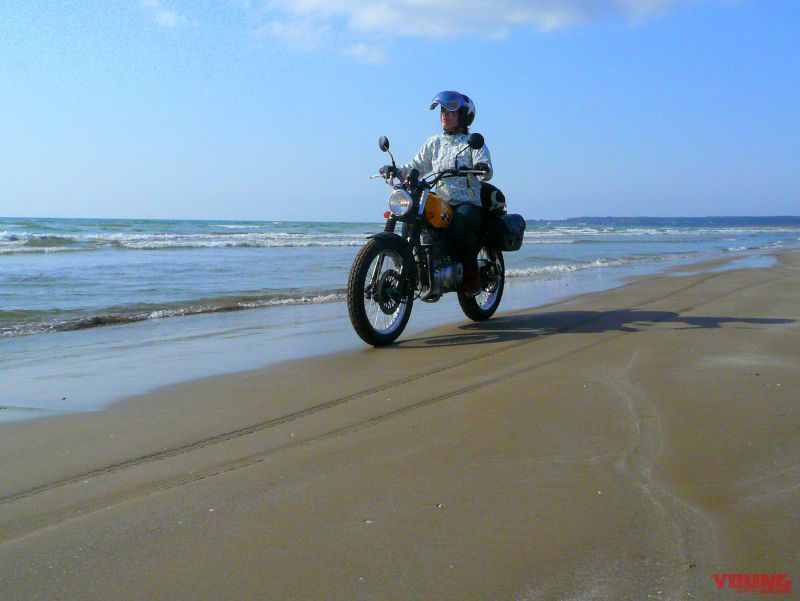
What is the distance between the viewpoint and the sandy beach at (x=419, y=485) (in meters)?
2.05

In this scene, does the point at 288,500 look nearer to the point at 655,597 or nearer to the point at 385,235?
the point at 655,597

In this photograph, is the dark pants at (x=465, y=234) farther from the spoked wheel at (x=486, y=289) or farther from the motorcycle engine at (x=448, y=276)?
the spoked wheel at (x=486, y=289)

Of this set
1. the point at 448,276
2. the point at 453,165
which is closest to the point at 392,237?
the point at 448,276

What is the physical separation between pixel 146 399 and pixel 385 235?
245 centimetres

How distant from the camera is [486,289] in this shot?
24.9 feet

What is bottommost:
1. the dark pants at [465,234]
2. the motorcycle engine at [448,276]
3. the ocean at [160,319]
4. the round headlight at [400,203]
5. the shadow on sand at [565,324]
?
the shadow on sand at [565,324]

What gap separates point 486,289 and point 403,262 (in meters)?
1.53

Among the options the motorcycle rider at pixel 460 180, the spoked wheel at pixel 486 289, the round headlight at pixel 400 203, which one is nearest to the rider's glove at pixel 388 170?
the motorcycle rider at pixel 460 180

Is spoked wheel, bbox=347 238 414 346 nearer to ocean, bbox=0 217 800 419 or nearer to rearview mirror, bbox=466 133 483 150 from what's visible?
ocean, bbox=0 217 800 419

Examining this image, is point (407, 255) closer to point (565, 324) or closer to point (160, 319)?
point (565, 324)

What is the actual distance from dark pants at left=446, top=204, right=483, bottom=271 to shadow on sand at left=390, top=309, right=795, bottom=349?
2.05ft

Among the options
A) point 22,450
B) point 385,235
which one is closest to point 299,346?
point 385,235

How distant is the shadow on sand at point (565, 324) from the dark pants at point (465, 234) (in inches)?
24.6

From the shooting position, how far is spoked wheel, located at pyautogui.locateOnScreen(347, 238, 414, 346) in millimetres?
5855
